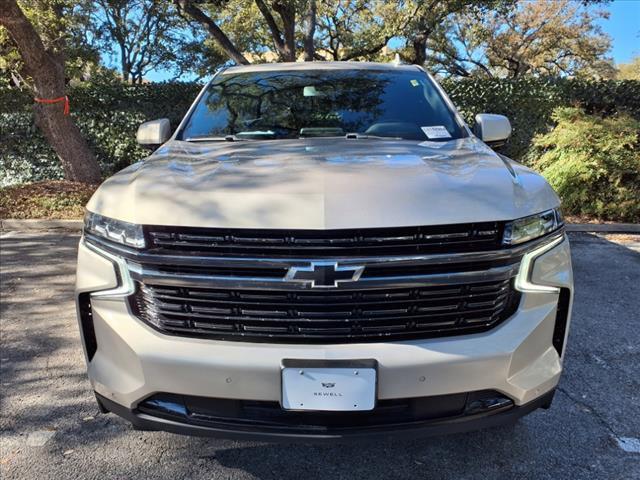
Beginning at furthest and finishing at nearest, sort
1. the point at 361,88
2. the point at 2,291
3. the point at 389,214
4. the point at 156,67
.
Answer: the point at 156,67 → the point at 2,291 → the point at 361,88 → the point at 389,214

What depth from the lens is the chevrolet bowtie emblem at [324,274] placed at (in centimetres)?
185

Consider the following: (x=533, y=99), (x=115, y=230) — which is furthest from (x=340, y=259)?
(x=533, y=99)

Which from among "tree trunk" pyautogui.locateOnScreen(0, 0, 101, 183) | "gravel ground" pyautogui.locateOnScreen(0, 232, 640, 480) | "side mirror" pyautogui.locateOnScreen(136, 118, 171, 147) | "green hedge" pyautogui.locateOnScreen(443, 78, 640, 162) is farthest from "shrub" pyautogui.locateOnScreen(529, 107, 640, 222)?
"tree trunk" pyautogui.locateOnScreen(0, 0, 101, 183)

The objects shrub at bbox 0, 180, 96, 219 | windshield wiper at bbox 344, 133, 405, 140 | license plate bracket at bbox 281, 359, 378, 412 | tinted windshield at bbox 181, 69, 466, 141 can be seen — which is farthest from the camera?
shrub at bbox 0, 180, 96, 219

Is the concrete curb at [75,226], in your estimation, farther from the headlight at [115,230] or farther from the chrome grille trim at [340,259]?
the chrome grille trim at [340,259]

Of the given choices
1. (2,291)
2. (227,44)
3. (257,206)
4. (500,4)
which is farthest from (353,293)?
(500,4)

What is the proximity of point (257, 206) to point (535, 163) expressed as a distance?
8106mm

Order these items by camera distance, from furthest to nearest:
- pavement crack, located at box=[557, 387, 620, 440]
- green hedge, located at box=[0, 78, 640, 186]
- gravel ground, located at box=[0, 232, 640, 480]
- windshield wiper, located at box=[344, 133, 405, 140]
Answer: green hedge, located at box=[0, 78, 640, 186] → windshield wiper, located at box=[344, 133, 405, 140] → pavement crack, located at box=[557, 387, 620, 440] → gravel ground, located at box=[0, 232, 640, 480]

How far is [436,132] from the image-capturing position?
3061mm

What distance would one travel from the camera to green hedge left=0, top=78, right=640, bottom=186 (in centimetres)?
939

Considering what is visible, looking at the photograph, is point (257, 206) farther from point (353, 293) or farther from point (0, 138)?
point (0, 138)

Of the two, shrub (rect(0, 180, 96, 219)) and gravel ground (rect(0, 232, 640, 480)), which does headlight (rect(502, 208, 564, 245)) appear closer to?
gravel ground (rect(0, 232, 640, 480))

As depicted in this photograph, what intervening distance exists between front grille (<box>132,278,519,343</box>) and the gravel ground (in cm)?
87

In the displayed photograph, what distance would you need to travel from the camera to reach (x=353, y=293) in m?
1.89
